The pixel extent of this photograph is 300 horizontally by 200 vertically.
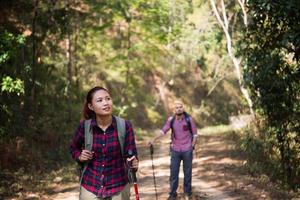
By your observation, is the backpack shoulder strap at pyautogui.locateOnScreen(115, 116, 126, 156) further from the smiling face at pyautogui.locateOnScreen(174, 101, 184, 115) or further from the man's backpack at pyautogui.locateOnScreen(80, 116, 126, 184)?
the smiling face at pyautogui.locateOnScreen(174, 101, 184, 115)

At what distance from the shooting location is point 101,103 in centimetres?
427

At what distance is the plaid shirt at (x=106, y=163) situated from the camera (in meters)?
4.24

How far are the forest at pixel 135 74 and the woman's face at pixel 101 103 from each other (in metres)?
5.00

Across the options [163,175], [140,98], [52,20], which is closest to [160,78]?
[140,98]

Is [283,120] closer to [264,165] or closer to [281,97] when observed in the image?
[281,97]

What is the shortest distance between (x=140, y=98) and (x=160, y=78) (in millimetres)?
4172

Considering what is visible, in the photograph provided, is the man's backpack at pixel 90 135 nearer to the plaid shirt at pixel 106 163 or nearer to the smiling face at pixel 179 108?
the plaid shirt at pixel 106 163

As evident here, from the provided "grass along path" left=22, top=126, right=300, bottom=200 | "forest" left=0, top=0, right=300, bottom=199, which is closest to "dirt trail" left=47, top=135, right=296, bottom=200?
"grass along path" left=22, top=126, right=300, bottom=200

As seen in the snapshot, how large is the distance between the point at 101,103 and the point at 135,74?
29.1 meters

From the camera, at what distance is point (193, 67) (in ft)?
130

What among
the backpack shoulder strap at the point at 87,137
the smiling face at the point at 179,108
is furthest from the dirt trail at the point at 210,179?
the backpack shoulder strap at the point at 87,137

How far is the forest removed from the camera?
1100cm

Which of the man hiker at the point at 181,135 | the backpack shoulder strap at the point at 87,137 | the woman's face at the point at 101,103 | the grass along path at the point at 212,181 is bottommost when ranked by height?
the grass along path at the point at 212,181

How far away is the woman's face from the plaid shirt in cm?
14
